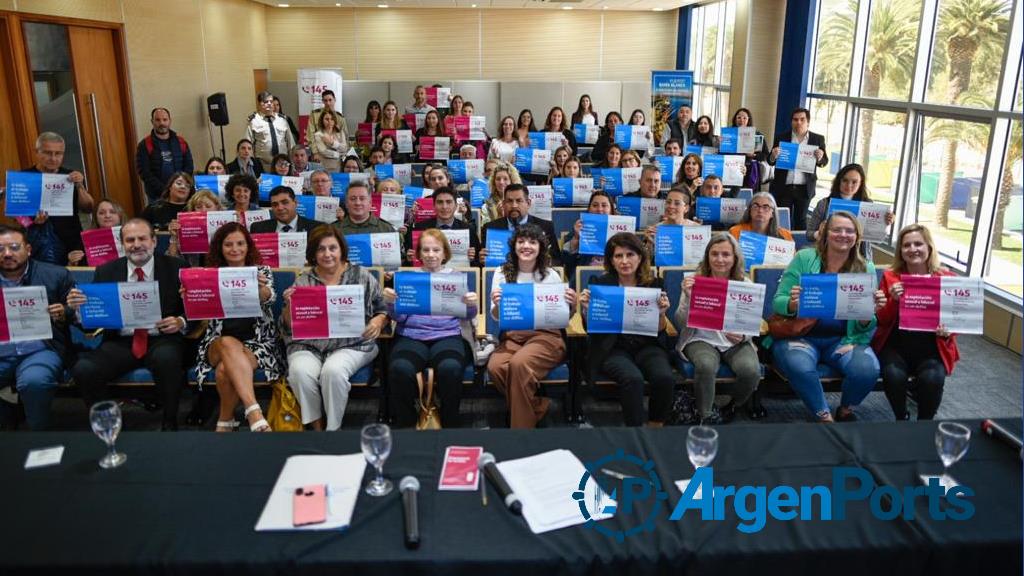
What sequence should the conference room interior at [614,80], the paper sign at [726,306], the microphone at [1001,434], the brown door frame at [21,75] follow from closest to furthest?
the microphone at [1001,434], the paper sign at [726,306], the conference room interior at [614,80], the brown door frame at [21,75]

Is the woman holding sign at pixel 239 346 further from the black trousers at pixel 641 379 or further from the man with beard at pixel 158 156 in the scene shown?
the man with beard at pixel 158 156

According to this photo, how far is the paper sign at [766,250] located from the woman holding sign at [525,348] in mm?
1585

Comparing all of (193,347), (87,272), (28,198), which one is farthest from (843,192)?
(28,198)

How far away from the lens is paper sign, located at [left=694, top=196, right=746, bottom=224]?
5.95 meters

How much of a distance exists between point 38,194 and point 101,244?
0.95 m

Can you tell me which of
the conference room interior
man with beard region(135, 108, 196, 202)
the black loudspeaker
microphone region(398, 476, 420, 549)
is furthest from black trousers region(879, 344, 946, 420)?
the black loudspeaker

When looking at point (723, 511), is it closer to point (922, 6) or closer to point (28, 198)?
point (28, 198)

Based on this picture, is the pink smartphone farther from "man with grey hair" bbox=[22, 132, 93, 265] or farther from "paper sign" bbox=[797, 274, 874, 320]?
"man with grey hair" bbox=[22, 132, 93, 265]

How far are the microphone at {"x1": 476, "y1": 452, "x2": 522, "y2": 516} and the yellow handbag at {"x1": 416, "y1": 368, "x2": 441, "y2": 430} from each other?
157 cm

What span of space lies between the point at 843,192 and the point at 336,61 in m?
12.1

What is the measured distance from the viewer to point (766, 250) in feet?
16.0

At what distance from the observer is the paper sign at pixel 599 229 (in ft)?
16.5

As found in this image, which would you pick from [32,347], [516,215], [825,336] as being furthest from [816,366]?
[32,347]

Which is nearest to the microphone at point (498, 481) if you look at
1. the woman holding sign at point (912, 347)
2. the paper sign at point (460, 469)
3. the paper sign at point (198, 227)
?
the paper sign at point (460, 469)
